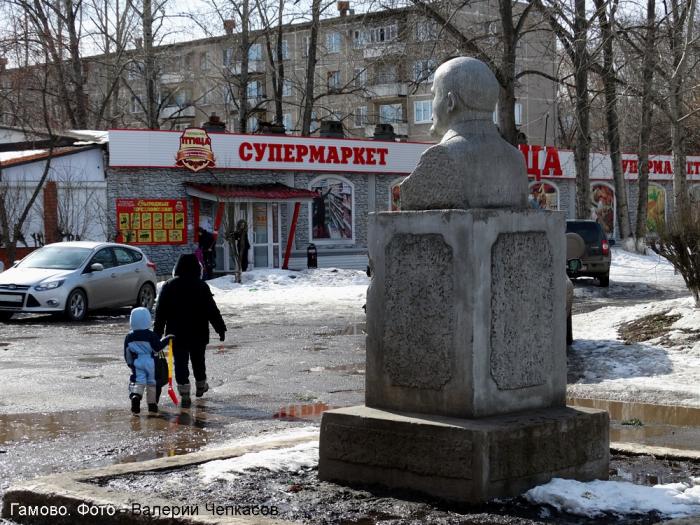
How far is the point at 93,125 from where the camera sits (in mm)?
56531

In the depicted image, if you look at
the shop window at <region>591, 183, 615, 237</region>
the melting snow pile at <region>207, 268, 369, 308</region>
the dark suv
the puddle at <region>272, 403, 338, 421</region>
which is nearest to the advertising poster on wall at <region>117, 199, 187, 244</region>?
the melting snow pile at <region>207, 268, 369, 308</region>

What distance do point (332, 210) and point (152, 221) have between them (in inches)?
257

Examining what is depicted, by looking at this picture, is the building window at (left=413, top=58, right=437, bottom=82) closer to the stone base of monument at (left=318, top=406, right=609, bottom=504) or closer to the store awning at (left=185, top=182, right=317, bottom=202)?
the store awning at (left=185, top=182, right=317, bottom=202)

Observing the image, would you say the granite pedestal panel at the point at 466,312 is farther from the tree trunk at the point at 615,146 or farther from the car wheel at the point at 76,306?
the tree trunk at the point at 615,146

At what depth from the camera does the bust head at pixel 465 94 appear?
672 cm

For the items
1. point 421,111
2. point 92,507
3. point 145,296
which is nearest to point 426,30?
point 145,296

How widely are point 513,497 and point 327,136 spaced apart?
106 ft

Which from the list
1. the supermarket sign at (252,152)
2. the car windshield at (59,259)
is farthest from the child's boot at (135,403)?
the supermarket sign at (252,152)

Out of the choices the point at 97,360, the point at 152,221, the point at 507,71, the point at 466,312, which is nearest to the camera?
the point at 466,312

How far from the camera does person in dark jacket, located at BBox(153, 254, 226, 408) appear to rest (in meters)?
11.1

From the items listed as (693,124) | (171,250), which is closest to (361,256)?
(171,250)

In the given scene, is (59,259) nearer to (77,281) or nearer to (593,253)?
(77,281)

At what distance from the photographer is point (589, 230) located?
2986 cm

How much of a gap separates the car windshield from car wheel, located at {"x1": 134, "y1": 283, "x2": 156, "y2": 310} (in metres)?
1.55
